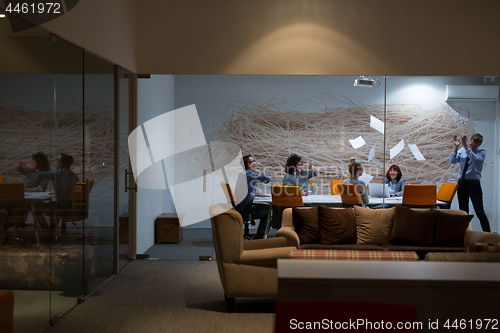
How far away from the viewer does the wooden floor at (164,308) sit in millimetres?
3516

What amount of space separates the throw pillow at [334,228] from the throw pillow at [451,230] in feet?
3.00

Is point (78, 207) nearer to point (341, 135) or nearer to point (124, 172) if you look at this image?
point (124, 172)

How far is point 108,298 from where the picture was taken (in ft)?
14.0

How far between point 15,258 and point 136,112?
10.9 ft

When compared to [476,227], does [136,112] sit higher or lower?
higher

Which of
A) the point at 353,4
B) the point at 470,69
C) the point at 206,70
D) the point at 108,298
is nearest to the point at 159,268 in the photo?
the point at 108,298

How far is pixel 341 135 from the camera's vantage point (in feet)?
19.7

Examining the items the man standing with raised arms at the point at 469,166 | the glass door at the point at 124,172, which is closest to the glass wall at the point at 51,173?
the glass door at the point at 124,172

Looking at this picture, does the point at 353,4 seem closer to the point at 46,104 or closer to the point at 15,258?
the point at 46,104

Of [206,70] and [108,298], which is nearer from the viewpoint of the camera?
[108,298]

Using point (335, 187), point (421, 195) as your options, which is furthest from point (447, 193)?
point (335, 187)

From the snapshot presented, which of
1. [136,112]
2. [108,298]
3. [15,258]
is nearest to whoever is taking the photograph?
[15,258]

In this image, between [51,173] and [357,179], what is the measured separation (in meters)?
4.04

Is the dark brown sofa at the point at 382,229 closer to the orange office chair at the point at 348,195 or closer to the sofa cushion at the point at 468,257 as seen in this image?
the orange office chair at the point at 348,195
